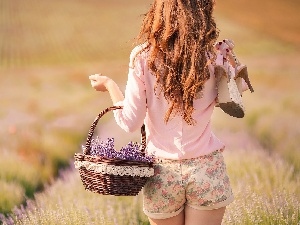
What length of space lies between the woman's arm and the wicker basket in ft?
0.39

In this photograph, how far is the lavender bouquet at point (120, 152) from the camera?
110 inches

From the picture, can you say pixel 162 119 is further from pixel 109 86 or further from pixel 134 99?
pixel 109 86

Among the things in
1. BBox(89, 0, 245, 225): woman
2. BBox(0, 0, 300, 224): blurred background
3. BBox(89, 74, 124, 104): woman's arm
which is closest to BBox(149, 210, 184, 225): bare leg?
BBox(89, 0, 245, 225): woman

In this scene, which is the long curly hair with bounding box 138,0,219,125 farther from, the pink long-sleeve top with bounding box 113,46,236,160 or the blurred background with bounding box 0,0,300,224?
the blurred background with bounding box 0,0,300,224

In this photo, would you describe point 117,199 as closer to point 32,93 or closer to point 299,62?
point 32,93

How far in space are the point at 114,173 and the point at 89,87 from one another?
4142 millimetres

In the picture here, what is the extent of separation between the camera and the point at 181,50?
2.67 meters

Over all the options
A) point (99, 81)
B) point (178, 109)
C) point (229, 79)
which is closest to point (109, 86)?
point (99, 81)

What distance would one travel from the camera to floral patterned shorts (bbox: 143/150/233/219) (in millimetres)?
2742

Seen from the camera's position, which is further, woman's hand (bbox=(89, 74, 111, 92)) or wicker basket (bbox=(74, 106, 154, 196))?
woman's hand (bbox=(89, 74, 111, 92))

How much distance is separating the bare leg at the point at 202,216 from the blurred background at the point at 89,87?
1.65 m

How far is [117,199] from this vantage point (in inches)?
178

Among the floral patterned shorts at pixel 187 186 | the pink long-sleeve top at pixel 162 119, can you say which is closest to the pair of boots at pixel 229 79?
the pink long-sleeve top at pixel 162 119

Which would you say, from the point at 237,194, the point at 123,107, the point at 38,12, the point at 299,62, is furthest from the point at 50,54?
the point at 123,107
